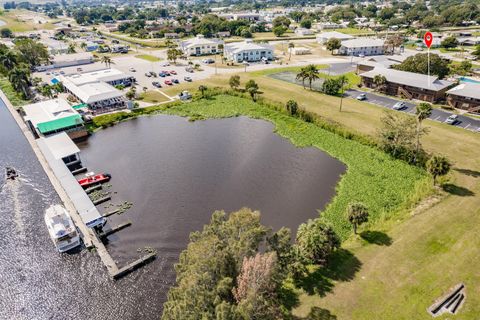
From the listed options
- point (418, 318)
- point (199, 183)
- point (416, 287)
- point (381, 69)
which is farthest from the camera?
point (381, 69)

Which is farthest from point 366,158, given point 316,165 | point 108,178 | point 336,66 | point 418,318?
point 336,66

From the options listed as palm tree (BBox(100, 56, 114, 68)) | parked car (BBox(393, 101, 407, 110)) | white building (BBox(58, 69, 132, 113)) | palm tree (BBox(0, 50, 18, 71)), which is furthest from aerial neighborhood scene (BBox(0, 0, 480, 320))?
palm tree (BBox(100, 56, 114, 68))

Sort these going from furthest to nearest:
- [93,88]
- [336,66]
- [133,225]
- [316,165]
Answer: [336,66], [93,88], [316,165], [133,225]

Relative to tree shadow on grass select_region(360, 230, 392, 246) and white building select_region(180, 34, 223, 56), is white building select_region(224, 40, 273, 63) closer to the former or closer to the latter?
white building select_region(180, 34, 223, 56)

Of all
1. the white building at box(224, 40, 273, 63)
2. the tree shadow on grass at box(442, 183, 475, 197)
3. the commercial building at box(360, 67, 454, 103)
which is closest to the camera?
the tree shadow on grass at box(442, 183, 475, 197)

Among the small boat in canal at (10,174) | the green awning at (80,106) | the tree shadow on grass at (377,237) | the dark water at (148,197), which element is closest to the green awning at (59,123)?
the dark water at (148,197)

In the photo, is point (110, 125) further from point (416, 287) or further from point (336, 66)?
point (336, 66)
